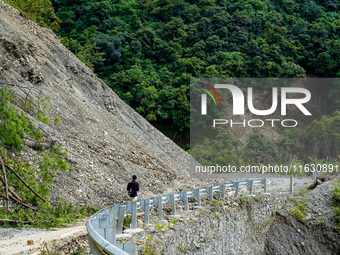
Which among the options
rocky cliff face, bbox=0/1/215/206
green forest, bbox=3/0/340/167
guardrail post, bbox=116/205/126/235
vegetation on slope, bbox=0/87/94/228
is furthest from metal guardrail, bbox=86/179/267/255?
green forest, bbox=3/0/340/167

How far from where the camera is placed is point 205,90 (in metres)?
41.7

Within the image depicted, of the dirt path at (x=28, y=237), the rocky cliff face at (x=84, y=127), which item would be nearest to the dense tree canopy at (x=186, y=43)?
the rocky cliff face at (x=84, y=127)

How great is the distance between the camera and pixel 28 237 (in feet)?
30.3

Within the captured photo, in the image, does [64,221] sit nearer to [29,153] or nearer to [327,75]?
[29,153]

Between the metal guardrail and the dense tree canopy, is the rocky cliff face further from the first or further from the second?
the dense tree canopy

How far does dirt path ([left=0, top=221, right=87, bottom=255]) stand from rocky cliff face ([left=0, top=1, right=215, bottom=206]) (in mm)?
3100

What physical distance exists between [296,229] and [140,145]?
8.31m

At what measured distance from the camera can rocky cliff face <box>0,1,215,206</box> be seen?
14.9 meters

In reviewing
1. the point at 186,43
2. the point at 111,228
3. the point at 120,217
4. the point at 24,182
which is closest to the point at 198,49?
the point at 186,43

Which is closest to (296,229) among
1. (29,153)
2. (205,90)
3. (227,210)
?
(227,210)

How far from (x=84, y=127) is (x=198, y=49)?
30.9 meters

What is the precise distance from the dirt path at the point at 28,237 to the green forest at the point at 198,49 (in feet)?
87.5

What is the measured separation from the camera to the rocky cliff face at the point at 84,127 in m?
14.9

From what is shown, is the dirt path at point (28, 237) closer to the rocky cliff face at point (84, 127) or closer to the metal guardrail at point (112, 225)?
the metal guardrail at point (112, 225)
